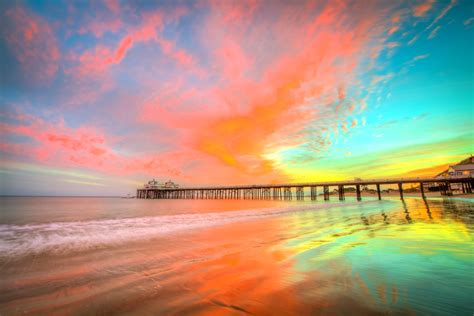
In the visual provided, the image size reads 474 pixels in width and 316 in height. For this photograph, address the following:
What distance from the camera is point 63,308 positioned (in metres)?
2.77

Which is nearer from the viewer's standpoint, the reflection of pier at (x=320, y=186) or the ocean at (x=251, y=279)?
the ocean at (x=251, y=279)

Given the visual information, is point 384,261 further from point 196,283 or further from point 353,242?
point 196,283

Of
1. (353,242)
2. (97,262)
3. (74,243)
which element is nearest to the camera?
(97,262)

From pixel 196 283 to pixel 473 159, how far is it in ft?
311

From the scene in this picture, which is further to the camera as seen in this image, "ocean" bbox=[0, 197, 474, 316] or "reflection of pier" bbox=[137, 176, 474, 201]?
"reflection of pier" bbox=[137, 176, 474, 201]

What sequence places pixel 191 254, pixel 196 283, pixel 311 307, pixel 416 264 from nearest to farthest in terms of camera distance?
pixel 311 307, pixel 196 283, pixel 416 264, pixel 191 254

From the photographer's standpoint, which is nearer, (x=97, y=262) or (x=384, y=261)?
(x=384, y=261)

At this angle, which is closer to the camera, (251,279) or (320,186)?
(251,279)

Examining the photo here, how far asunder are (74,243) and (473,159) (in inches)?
3794

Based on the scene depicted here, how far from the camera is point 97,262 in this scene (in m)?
5.15

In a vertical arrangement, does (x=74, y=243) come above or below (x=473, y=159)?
below

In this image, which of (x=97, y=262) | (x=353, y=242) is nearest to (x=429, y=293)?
(x=353, y=242)

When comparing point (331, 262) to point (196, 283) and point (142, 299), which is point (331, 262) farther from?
point (142, 299)

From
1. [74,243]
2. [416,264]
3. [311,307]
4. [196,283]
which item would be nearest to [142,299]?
[196,283]
